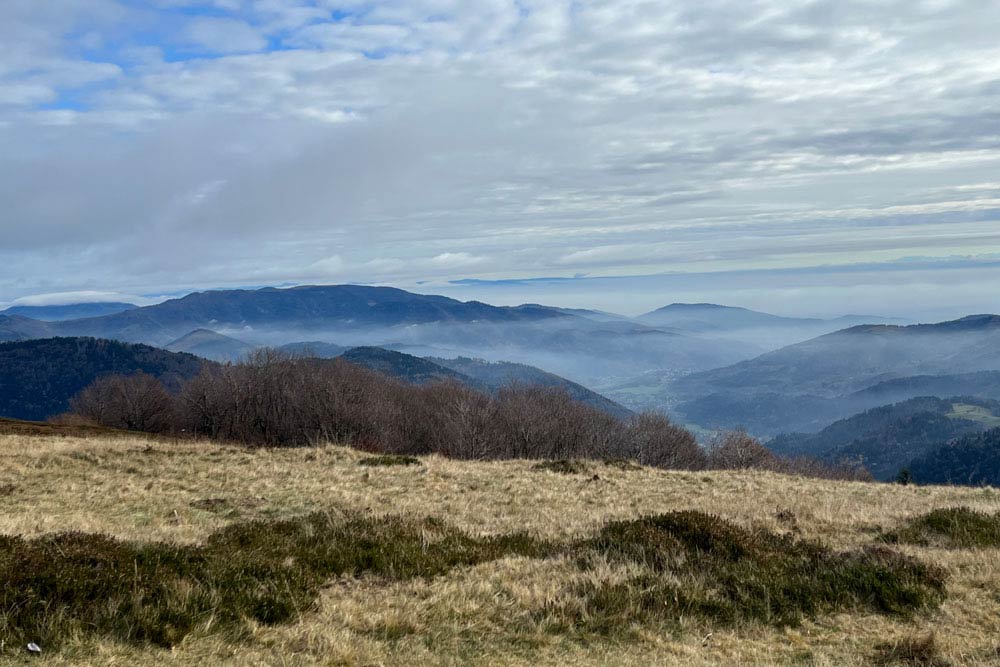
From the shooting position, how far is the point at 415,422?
92.9 m

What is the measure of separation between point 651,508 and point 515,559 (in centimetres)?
687

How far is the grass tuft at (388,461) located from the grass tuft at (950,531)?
16.4 m

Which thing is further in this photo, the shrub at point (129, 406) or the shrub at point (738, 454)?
the shrub at point (129, 406)

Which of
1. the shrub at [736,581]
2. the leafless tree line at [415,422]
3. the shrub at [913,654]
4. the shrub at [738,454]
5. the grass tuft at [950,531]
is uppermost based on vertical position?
the shrub at [913,654]

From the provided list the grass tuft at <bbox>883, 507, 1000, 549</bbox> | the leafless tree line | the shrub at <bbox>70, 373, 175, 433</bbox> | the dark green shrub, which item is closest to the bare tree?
the leafless tree line

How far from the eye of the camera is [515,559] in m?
10.6

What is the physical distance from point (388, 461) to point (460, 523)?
11.7m

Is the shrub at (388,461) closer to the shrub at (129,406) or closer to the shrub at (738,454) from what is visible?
the shrub at (738,454)

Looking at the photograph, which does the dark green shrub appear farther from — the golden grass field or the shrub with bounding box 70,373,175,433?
the shrub with bounding box 70,373,175,433

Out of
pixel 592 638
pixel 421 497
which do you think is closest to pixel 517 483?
pixel 421 497

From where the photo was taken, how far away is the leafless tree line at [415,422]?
81.6 metres

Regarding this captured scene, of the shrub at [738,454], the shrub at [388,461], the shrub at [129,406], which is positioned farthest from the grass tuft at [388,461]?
the shrub at [129,406]

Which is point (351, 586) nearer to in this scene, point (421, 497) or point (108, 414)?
point (421, 497)

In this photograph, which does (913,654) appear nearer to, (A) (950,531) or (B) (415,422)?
(A) (950,531)
